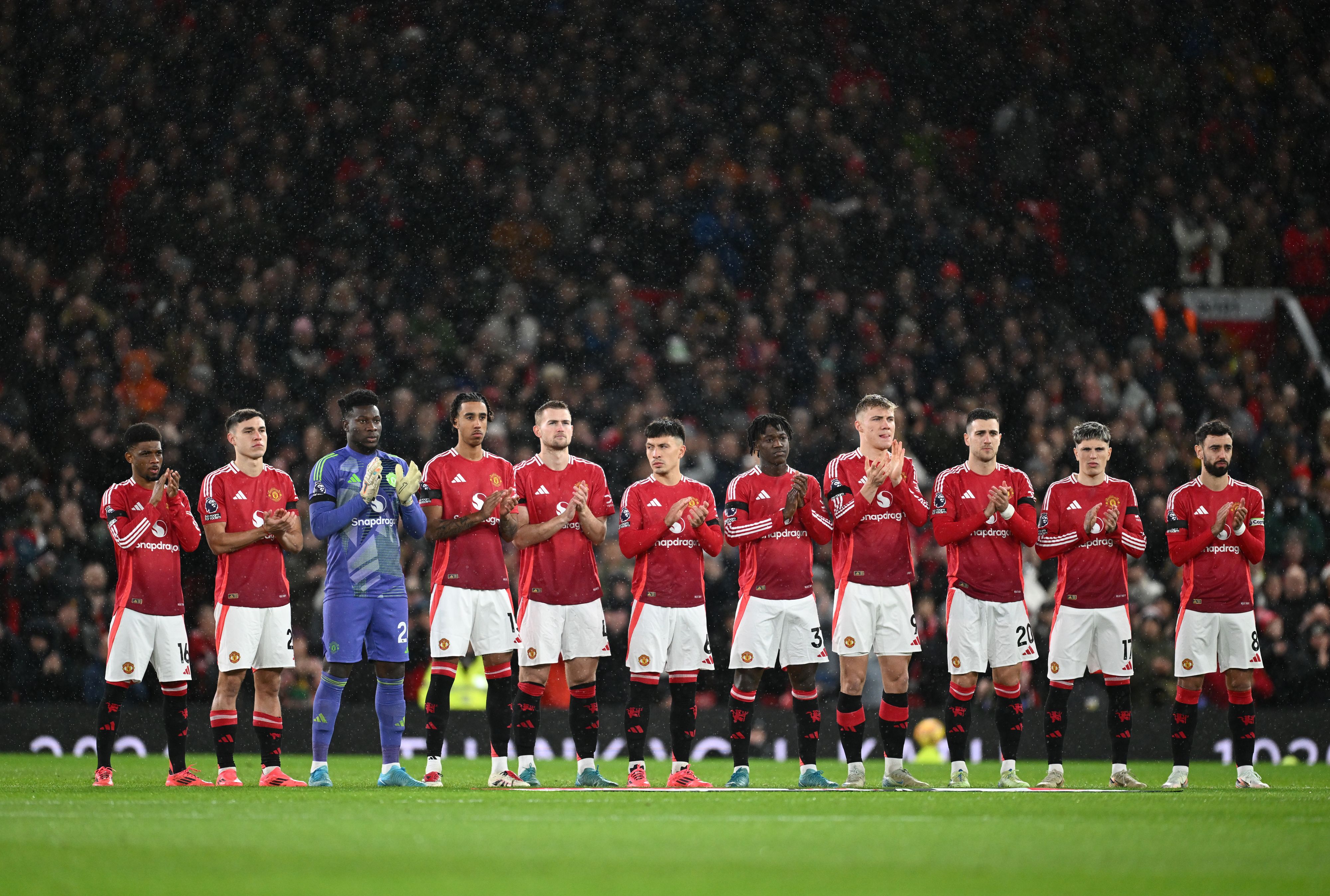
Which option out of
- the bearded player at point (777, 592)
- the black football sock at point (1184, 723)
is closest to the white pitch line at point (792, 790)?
the bearded player at point (777, 592)

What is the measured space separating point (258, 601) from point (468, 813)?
2949 mm

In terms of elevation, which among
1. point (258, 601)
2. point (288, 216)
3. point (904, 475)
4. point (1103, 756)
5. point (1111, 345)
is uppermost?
point (288, 216)

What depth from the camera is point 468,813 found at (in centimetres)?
830

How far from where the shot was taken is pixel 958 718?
10930mm

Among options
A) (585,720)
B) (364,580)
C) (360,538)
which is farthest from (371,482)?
(585,720)

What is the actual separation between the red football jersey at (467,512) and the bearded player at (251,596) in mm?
941

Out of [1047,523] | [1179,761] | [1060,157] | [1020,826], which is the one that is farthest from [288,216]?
[1020,826]

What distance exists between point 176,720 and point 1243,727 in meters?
7.50

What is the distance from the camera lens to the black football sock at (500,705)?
10359mm

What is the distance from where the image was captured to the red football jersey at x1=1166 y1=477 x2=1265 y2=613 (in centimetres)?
1148

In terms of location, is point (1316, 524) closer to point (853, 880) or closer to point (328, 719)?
point (328, 719)

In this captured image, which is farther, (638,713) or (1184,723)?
(1184,723)

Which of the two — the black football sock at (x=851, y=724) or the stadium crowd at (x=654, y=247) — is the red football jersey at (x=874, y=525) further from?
the stadium crowd at (x=654, y=247)

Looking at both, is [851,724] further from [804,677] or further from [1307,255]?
[1307,255]
